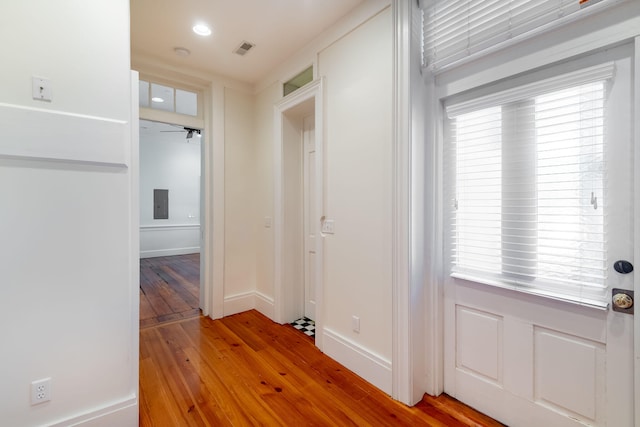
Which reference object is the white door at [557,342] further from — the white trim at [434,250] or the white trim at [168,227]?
the white trim at [168,227]

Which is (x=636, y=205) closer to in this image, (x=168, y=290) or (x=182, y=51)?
(x=182, y=51)

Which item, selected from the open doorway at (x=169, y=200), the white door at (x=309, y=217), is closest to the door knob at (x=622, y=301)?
the white door at (x=309, y=217)

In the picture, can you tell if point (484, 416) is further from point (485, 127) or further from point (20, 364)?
point (20, 364)

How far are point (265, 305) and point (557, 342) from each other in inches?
104

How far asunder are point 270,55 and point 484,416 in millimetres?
3374

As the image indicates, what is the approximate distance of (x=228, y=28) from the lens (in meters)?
2.37

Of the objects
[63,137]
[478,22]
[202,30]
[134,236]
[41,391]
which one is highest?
[202,30]

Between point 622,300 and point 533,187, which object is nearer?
point 622,300

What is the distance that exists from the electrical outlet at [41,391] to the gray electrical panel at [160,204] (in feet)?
20.6

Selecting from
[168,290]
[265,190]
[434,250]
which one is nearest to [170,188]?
[168,290]

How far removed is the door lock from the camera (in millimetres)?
1245

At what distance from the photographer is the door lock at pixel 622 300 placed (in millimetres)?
1245

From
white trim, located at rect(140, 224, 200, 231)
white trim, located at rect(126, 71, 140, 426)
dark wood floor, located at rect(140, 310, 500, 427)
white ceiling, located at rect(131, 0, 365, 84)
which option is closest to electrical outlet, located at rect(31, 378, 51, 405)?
white trim, located at rect(126, 71, 140, 426)

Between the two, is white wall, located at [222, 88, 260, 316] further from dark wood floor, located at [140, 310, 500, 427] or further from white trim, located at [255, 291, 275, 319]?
dark wood floor, located at [140, 310, 500, 427]
